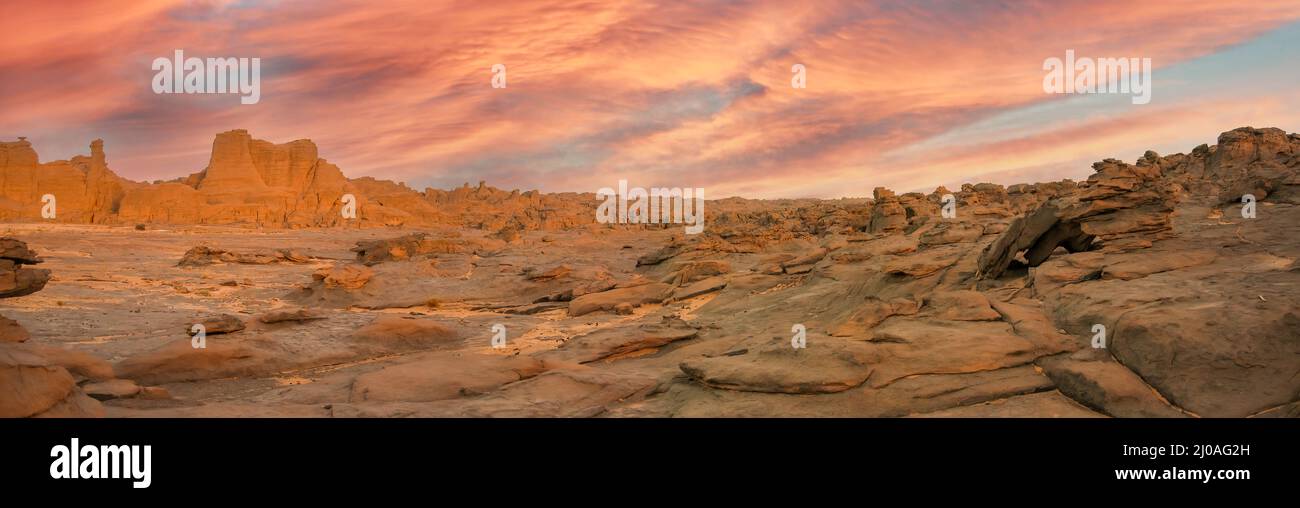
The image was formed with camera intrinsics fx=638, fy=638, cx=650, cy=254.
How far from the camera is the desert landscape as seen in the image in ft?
23.5

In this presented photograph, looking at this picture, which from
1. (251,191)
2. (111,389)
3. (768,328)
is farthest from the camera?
(251,191)

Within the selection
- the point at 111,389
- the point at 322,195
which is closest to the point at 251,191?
the point at 322,195

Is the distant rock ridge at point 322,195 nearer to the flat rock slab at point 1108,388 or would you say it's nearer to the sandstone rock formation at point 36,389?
the flat rock slab at point 1108,388

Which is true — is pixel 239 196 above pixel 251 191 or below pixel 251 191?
below

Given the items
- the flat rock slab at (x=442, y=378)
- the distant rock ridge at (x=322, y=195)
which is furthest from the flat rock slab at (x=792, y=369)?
the distant rock ridge at (x=322, y=195)

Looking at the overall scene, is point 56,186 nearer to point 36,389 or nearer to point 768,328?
point 36,389

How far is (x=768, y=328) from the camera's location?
46.9 ft

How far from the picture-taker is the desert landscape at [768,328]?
23.5ft

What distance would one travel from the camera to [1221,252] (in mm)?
10859

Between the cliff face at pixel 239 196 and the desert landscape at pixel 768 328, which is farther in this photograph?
the cliff face at pixel 239 196

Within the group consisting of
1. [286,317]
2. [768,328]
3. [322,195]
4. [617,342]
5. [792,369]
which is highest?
[322,195]
